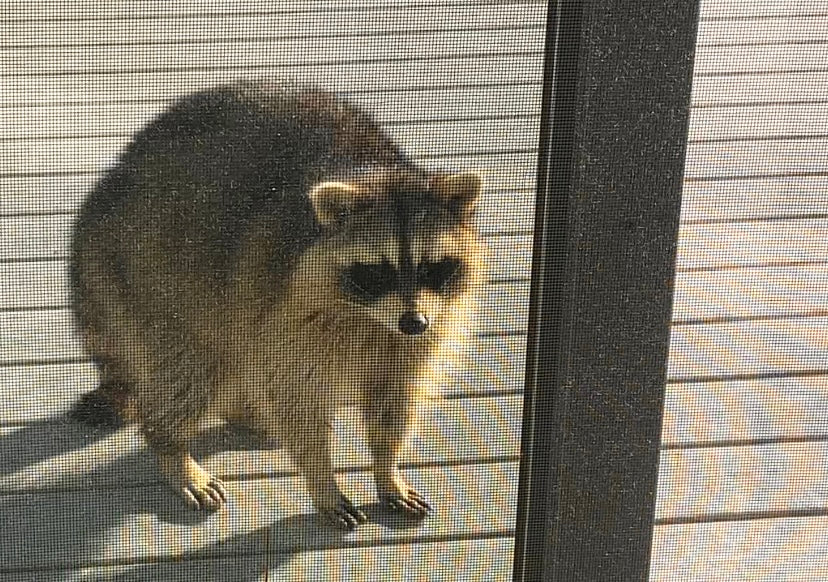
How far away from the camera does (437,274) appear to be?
1938 millimetres

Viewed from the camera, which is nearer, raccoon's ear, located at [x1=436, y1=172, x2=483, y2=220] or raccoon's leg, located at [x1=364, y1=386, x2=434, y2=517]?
raccoon's ear, located at [x1=436, y1=172, x2=483, y2=220]

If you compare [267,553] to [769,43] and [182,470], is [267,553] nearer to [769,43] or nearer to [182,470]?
[182,470]

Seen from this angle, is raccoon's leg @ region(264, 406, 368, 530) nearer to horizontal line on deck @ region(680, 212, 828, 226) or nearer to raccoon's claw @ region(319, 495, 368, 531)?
raccoon's claw @ region(319, 495, 368, 531)

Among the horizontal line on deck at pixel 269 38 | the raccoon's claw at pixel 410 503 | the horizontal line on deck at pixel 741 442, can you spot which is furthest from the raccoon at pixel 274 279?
the horizontal line on deck at pixel 741 442

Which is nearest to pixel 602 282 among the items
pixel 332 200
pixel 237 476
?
pixel 332 200

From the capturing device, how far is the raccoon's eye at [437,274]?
6.23 feet

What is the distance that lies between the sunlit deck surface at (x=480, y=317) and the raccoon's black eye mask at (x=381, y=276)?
0.17m

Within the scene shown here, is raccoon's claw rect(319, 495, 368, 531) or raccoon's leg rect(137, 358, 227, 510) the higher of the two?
raccoon's leg rect(137, 358, 227, 510)

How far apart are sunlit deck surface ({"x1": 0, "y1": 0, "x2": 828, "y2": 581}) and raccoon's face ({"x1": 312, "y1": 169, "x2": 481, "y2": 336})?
0.12 metres

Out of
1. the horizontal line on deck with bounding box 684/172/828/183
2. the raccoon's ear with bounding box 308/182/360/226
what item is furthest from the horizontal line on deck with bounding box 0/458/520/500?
the horizontal line on deck with bounding box 684/172/828/183

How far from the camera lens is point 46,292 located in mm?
1564

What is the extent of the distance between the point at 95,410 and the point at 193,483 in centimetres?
20

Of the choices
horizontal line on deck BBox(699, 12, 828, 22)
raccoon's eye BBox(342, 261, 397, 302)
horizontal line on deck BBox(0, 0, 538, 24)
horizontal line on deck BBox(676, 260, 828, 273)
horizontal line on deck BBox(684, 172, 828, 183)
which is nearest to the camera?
horizontal line on deck BBox(0, 0, 538, 24)

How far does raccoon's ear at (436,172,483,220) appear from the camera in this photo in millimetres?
1531
